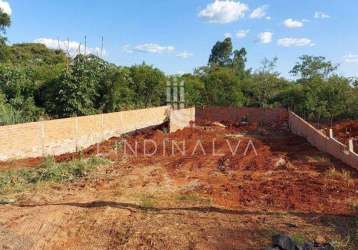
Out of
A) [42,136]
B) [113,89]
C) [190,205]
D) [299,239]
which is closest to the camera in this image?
A: [299,239]

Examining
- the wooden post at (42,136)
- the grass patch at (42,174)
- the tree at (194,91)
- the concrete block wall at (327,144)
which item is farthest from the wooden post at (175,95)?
the grass patch at (42,174)

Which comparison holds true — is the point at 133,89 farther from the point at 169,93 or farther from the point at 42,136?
the point at 42,136

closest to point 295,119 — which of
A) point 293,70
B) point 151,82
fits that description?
point 151,82

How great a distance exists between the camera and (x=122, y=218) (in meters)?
5.77

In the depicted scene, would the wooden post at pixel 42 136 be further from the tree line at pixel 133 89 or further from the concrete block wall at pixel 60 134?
the tree line at pixel 133 89

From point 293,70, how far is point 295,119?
10549 mm

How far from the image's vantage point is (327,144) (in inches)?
439

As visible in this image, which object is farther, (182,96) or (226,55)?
(226,55)

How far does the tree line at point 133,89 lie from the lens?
1530 centimetres

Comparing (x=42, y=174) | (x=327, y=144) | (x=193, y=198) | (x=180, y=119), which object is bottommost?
(x=193, y=198)

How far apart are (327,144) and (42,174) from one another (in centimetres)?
766

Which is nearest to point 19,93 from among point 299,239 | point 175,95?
point 175,95

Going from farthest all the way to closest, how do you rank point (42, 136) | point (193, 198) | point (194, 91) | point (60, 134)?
point (194, 91) → point (60, 134) → point (42, 136) → point (193, 198)

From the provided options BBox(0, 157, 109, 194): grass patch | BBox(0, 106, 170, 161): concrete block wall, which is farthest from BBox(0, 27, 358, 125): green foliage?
BBox(0, 157, 109, 194): grass patch
